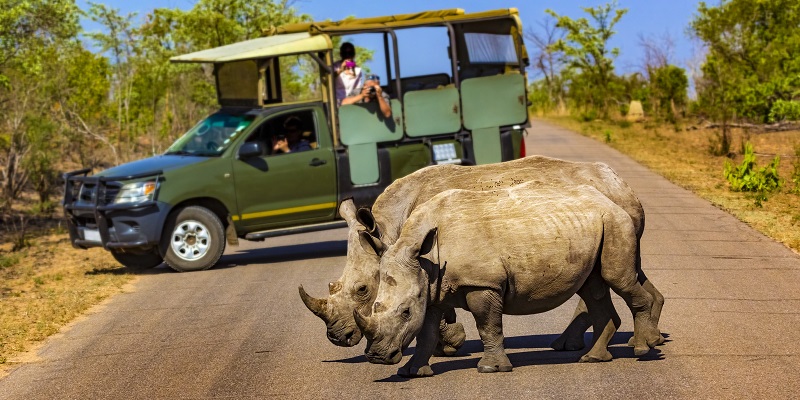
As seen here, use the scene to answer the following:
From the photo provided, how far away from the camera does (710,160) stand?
27109 millimetres

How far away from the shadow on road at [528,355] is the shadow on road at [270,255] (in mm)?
6417

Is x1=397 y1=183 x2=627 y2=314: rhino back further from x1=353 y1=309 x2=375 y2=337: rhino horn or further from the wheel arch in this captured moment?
the wheel arch

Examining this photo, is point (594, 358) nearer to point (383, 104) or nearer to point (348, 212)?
point (348, 212)

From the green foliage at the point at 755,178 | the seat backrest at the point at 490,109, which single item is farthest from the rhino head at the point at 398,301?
the green foliage at the point at 755,178

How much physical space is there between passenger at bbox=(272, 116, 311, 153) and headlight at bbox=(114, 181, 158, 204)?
1645 millimetres

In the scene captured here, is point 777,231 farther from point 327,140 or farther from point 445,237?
point 445,237

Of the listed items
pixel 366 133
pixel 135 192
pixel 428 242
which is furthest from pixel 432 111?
pixel 428 242

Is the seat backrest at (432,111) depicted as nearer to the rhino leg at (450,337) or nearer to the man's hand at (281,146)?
the man's hand at (281,146)

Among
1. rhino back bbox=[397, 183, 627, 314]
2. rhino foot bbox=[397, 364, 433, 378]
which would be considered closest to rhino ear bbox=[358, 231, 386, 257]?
rhino back bbox=[397, 183, 627, 314]

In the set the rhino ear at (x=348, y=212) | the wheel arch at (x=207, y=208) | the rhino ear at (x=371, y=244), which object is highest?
the rhino ear at (x=348, y=212)

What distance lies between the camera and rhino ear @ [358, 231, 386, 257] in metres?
8.03

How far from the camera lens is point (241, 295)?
1275cm

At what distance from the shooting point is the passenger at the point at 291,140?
15.5m

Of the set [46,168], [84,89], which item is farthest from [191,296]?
[84,89]
